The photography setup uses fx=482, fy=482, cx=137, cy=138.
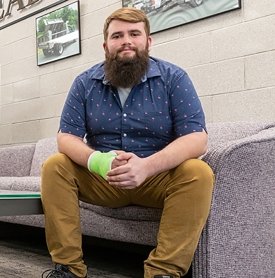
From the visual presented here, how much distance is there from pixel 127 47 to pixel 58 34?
6.85 feet

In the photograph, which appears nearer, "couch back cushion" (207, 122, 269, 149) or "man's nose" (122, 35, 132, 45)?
"man's nose" (122, 35, 132, 45)

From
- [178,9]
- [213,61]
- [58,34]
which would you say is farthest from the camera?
[58,34]

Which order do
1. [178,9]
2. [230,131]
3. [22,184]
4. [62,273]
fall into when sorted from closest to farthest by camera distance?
[62,273]
[230,131]
[22,184]
[178,9]

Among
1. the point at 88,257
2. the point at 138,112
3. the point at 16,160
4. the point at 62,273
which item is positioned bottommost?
the point at 88,257

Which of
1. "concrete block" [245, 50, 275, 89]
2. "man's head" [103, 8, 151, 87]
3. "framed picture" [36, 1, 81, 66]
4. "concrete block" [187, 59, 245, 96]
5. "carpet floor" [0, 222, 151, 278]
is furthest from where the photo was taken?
"framed picture" [36, 1, 81, 66]

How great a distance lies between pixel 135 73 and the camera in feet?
6.47

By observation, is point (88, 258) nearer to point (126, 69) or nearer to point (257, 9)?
point (126, 69)

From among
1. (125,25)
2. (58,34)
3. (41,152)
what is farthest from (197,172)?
(58,34)

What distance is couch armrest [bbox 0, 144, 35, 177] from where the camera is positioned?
12.4ft

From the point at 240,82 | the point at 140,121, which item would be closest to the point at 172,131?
the point at 140,121

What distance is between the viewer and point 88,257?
2662 millimetres

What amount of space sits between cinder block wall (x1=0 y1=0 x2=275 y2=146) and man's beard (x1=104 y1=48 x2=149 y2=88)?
2.68 feet

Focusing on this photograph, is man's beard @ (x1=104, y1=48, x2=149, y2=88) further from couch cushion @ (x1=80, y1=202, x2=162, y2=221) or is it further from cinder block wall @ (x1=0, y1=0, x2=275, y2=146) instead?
cinder block wall @ (x1=0, y1=0, x2=275, y2=146)

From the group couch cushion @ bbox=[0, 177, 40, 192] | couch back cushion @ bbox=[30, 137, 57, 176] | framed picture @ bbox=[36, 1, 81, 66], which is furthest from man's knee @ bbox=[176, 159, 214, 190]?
framed picture @ bbox=[36, 1, 81, 66]
